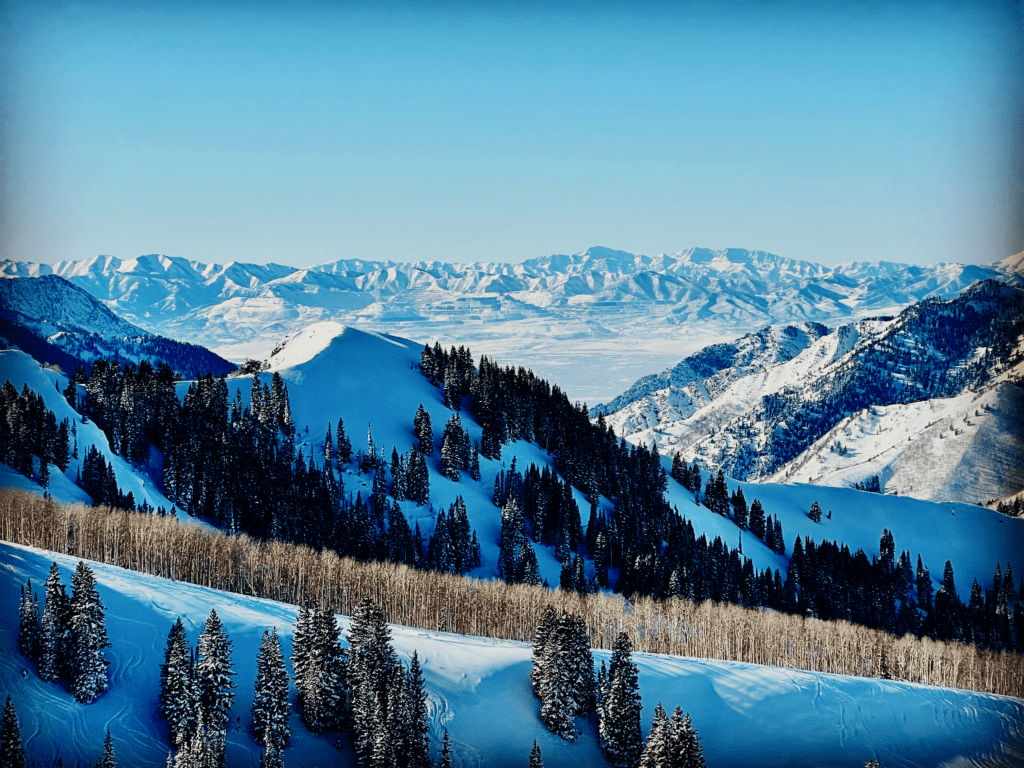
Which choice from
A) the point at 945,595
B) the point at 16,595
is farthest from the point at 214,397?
the point at 945,595

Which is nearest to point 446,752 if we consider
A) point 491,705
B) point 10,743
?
point 491,705

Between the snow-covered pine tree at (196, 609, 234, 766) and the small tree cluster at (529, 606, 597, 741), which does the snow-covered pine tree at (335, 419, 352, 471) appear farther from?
the snow-covered pine tree at (196, 609, 234, 766)

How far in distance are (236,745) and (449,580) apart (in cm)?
5514

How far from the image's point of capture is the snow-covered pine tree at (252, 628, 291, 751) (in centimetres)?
7556

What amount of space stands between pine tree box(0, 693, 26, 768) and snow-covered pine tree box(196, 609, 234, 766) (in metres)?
14.0

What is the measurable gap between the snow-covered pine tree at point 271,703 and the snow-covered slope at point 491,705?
1.66 metres

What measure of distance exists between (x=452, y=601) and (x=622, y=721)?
135 feet

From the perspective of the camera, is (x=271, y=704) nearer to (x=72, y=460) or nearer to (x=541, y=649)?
(x=541, y=649)

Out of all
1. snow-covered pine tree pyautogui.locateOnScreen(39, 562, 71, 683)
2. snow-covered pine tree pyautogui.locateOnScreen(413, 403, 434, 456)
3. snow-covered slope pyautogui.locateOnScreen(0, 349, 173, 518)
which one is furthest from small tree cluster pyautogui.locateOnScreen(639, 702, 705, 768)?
snow-covered pine tree pyautogui.locateOnScreen(413, 403, 434, 456)

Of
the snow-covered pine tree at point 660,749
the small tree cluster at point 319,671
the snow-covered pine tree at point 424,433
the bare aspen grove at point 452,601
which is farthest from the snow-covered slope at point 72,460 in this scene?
the snow-covered pine tree at point 660,749

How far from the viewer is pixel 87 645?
252 ft

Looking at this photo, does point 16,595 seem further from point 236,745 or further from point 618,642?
point 618,642

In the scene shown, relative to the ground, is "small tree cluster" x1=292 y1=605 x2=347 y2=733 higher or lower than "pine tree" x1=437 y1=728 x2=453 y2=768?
higher

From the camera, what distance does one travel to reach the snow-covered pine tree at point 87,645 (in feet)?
249
